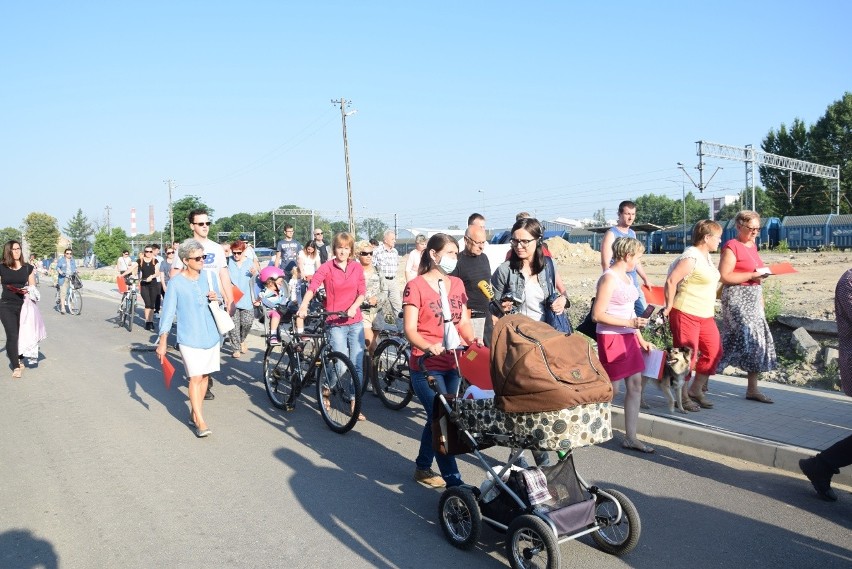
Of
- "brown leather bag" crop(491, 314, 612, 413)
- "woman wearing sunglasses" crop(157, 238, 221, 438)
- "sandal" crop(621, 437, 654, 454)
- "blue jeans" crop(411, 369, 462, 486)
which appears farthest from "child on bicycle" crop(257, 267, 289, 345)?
"brown leather bag" crop(491, 314, 612, 413)

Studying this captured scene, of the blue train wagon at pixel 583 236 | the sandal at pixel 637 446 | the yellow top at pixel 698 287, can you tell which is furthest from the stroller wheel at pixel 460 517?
the blue train wagon at pixel 583 236

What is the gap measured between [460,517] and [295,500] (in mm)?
1454

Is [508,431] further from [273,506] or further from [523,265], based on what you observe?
[523,265]

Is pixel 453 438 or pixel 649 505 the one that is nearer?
pixel 453 438

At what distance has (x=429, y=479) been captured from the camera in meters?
5.51

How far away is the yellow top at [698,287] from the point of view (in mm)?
7059

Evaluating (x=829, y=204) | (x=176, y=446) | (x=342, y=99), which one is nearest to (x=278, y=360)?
(x=176, y=446)

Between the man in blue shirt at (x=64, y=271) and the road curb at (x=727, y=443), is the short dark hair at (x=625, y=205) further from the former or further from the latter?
the man in blue shirt at (x=64, y=271)

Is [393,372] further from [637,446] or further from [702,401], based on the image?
[702,401]

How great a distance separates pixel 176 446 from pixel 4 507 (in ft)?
5.70

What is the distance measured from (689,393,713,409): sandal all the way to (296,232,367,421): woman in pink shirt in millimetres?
3460

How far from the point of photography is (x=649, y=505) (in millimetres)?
5086

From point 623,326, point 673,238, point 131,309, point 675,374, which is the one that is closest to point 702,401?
point 675,374

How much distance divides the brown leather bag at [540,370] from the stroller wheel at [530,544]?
607 millimetres
